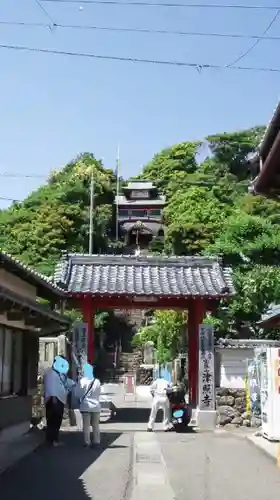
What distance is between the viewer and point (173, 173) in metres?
73.2

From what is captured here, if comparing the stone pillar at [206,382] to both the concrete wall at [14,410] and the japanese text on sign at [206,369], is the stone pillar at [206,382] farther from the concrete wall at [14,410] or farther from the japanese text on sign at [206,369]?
the concrete wall at [14,410]

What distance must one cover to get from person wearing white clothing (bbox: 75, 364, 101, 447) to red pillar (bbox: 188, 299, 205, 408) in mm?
5705

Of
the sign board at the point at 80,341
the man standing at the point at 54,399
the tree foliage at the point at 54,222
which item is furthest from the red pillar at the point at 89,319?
the tree foliage at the point at 54,222


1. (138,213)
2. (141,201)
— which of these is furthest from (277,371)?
(138,213)

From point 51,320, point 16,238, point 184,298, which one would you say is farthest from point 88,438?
point 16,238

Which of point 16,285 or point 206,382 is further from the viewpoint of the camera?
point 206,382

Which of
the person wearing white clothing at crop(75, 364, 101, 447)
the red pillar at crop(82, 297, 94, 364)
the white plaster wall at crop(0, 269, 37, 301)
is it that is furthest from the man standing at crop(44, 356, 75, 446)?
the red pillar at crop(82, 297, 94, 364)

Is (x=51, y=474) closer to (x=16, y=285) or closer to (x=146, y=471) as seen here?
(x=146, y=471)

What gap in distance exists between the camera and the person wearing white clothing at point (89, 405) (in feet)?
45.0

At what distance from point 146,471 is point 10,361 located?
5571 millimetres

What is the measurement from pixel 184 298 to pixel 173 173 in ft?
182

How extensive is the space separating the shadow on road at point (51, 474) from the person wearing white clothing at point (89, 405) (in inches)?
11.2

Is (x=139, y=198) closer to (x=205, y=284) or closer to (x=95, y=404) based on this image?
(x=205, y=284)

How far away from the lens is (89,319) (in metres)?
19.0
